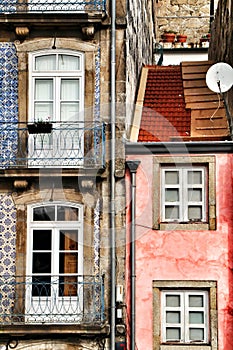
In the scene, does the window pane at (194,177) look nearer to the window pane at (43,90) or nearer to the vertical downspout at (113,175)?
the vertical downspout at (113,175)

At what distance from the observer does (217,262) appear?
15.1 meters

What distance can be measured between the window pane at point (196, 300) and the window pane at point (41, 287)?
2.80 m

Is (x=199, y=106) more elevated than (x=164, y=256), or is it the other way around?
(x=199, y=106)

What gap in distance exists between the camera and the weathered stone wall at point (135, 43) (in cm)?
1659

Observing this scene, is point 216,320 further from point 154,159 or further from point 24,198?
point 24,198

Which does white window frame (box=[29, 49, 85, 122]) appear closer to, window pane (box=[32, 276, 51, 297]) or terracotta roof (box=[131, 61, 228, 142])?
terracotta roof (box=[131, 61, 228, 142])

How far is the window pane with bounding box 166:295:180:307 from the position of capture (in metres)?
15.1

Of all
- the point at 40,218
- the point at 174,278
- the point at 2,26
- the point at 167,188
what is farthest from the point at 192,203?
the point at 2,26

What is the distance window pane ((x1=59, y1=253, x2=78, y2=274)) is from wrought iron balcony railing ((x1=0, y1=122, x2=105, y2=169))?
1.77 m

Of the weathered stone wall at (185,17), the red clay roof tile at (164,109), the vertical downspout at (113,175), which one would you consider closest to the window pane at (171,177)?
the vertical downspout at (113,175)

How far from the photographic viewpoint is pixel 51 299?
14867 millimetres

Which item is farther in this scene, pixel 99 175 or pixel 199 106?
pixel 199 106

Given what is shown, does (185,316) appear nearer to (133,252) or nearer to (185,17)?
(133,252)

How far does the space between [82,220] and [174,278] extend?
2150mm
